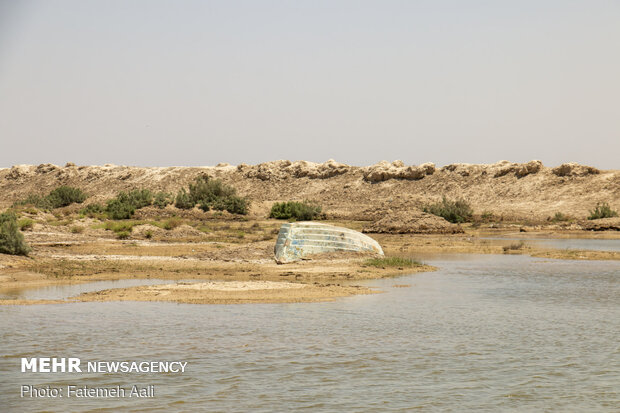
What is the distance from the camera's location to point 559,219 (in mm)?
50938

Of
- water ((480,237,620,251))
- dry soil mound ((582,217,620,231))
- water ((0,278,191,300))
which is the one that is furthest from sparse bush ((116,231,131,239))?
dry soil mound ((582,217,620,231))

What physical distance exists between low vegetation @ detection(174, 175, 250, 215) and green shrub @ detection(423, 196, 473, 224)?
1370 cm

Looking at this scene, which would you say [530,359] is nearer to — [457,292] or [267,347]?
[267,347]

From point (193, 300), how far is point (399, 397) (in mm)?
7490

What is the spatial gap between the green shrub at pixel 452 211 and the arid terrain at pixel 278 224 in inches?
49.7

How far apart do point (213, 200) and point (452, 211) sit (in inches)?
712

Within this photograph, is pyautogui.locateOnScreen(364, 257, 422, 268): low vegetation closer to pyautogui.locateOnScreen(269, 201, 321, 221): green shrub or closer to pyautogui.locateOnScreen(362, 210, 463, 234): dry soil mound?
pyautogui.locateOnScreen(362, 210, 463, 234): dry soil mound

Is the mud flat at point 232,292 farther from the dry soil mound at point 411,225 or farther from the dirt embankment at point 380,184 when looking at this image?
the dirt embankment at point 380,184

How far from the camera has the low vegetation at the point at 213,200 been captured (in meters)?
53.4

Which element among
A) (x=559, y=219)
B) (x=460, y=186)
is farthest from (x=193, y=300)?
(x=460, y=186)

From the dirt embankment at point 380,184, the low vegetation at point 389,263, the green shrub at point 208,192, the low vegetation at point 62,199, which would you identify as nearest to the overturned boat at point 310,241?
the low vegetation at point 389,263

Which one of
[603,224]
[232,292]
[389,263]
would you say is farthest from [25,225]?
[603,224]

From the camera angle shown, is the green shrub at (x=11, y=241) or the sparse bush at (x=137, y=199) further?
the sparse bush at (x=137, y=199)

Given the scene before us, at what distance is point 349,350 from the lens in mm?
10180
